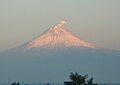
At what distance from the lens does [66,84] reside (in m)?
50.5

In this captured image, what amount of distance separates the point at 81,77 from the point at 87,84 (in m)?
0.95

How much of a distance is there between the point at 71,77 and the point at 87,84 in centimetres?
162

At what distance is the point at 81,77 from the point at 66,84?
5.61 feet

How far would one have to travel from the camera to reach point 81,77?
163ft

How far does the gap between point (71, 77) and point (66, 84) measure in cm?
103

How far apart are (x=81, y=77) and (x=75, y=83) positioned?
0.81 metres

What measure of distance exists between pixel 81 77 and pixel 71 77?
0.92 metres

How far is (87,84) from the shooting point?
5009 centimetres

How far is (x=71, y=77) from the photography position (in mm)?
49875

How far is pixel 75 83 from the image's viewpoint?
4944 centimetres
